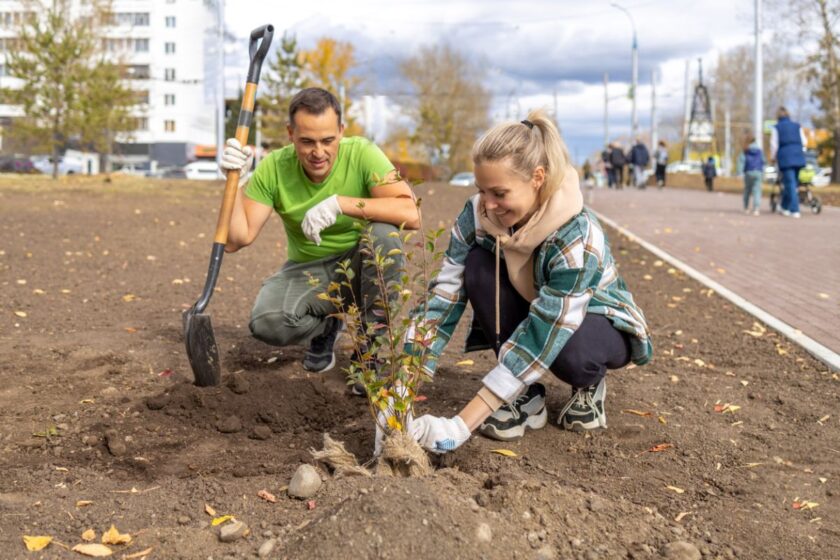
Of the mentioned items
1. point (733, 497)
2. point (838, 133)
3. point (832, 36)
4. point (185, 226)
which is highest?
point (832, 36)

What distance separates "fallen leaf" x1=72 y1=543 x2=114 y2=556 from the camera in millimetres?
2459

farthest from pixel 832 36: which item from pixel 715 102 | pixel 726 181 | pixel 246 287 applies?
pixel 715 102

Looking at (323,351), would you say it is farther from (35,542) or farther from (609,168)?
(609,168)

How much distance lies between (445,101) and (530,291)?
56.1 m

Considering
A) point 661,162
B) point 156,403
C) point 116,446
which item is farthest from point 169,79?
point 116,446

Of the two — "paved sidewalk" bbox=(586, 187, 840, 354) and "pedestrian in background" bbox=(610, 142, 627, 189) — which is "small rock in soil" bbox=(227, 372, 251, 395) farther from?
"pedestrian in background" bbox=(610, 142, 627, 189)

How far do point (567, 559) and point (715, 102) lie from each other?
264 ft

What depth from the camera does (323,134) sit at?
3.94 meters

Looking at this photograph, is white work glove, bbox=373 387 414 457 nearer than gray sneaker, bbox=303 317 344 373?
Yes

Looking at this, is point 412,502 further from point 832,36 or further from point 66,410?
A: point 832,36

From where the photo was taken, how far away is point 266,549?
2410mm

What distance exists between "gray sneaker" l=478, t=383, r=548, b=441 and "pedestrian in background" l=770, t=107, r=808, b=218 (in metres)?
13.1

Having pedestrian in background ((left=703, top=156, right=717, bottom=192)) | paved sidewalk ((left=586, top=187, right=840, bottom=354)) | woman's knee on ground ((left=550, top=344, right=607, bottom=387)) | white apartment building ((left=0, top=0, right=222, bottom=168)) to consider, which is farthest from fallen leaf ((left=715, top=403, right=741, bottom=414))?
white apartment building ((left=0, top=0, right=222, bottom=168))

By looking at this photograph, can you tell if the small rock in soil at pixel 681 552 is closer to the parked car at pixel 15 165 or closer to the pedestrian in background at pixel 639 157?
the pedestrian in background at pixel 639 157
